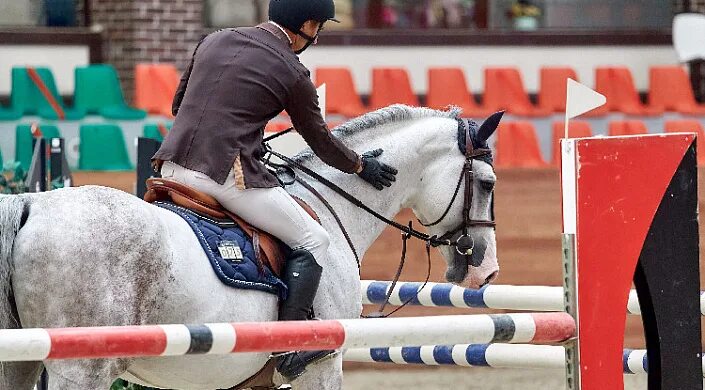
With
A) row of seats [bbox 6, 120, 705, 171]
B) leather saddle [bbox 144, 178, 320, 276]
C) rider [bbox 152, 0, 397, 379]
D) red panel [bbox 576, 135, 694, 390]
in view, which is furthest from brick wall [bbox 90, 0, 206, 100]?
red panel [bbox 576, 135, 694, 390]

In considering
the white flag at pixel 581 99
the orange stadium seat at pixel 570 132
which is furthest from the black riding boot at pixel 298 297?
the orange stadium seat at pixel 570 132

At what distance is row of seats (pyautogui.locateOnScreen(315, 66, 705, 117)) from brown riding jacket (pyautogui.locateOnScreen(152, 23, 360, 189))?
21.7 feet

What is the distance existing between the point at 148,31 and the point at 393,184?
23.7 feet

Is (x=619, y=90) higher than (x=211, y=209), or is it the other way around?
(x=211, y=209)

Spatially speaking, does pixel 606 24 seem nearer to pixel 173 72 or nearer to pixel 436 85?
pixel 436 85

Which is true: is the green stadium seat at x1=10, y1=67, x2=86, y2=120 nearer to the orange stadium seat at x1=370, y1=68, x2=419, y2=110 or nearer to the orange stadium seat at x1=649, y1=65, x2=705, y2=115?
the orange stadium seat at x1=370, y1=68, x2=419, y2=110

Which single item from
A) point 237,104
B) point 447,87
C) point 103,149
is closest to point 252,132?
point 237,104

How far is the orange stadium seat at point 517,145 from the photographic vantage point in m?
10.6

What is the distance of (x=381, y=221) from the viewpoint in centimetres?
530

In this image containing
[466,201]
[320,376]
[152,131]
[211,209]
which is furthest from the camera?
[152,131]

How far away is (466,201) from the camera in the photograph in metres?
5.25

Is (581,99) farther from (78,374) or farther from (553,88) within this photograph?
(553,88)

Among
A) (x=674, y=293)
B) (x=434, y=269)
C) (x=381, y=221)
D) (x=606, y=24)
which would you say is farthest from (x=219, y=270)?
(x=606, y=24)

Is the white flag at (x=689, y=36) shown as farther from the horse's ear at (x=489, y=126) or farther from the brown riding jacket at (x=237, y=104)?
the brown riding jacket at (x=237, y=104)
